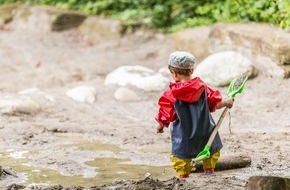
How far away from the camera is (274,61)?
33.9ft

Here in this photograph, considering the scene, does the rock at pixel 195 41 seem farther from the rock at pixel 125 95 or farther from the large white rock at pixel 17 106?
the large white rock at pixel 17 106

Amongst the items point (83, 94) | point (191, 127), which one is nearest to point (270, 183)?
point (191, 127)

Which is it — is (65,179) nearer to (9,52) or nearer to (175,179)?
(175,179)

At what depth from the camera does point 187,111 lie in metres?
5.65

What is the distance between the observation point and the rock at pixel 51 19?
17.1 m

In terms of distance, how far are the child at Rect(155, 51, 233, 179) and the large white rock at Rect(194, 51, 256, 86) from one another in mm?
5116

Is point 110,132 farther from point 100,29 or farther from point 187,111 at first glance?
point 100,29

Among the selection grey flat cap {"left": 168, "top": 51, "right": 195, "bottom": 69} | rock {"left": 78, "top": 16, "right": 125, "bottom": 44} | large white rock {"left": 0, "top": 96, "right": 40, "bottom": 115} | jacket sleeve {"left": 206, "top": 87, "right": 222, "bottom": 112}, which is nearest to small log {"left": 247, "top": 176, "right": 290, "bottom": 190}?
jacket sleeve {"left": 206, "top": 87, "right": 222, "bottom": 112}

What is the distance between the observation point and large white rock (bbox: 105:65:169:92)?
37.8 feet

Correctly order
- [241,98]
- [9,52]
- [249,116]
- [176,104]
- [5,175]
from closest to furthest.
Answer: [176,104] < [5,175] < [249,116] < [241,98] < [9,52]

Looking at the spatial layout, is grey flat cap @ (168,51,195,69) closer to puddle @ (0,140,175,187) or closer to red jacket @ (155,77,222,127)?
red jacket @ (155,77,222,127)

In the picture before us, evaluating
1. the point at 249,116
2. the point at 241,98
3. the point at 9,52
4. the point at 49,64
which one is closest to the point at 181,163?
the point at 249,116

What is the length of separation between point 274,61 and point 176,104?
5.06 metres

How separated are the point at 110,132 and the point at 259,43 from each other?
10.7 ft
